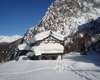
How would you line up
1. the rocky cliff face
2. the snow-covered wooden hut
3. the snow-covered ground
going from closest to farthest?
the snow-covered ground, the snow-covered wooden hut, the rocky cliff face

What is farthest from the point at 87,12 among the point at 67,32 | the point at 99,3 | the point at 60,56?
the point at 60,56

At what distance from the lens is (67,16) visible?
461ft

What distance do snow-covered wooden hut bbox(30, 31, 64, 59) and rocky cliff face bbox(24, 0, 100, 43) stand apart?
300 feet

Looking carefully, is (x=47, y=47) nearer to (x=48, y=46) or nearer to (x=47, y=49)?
(x=48, y=46)

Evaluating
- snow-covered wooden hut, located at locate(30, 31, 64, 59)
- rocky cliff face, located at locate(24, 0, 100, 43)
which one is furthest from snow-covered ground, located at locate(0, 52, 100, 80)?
rocky cliff face, located at locate(24, 0, 100, 43)

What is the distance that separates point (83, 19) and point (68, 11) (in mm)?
20351

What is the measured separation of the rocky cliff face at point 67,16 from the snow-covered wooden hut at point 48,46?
91.4m

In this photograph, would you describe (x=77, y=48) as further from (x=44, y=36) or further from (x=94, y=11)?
(x=94, y=11)

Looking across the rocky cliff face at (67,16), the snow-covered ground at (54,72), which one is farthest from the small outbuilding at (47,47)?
the rocky cliff face at (67,16)

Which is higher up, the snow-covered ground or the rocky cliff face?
the rocky cliff face

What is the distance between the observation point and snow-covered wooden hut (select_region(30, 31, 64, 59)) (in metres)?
25.6

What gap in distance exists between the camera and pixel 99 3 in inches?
6038

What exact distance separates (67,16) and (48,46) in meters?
120

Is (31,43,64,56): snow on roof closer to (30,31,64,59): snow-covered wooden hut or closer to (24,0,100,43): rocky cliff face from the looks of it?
(30,31,64,59): snow-covered wooden hut
